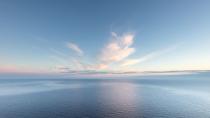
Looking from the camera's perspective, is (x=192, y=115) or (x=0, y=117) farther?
(x=192, y=115)

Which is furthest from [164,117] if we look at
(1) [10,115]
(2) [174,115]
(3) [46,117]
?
(1) [10,115]

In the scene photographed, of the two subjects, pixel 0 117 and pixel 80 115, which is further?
pixel 80 115

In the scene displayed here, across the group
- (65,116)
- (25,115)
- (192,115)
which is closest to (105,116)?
(65,116)

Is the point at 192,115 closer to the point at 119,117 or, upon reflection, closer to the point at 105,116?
the point at 119,117

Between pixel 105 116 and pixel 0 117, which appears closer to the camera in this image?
pixel 0 117

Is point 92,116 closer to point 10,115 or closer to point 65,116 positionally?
point 65,116

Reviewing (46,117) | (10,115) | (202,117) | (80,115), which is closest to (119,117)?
(80,115)

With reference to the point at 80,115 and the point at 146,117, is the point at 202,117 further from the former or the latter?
the point at 80,115

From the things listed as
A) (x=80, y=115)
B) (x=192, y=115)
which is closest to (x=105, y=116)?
(x=80, y=115)
